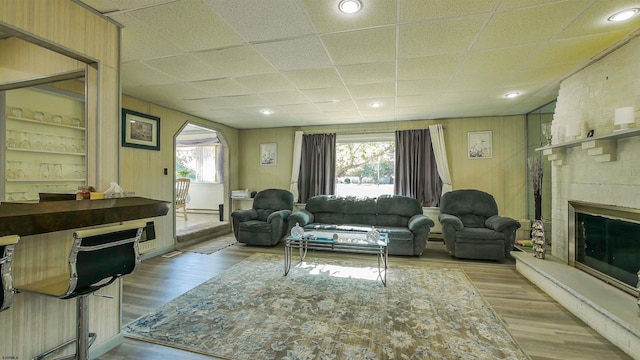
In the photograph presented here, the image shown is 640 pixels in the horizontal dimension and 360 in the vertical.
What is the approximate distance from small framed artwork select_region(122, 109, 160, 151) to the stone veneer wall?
571cm

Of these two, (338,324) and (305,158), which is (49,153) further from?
(305,158)

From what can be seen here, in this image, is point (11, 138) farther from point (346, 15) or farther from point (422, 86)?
point (422, 86)

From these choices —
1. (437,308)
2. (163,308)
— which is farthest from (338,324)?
(163,308)

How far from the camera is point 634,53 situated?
7.55 feet

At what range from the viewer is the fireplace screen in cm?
232

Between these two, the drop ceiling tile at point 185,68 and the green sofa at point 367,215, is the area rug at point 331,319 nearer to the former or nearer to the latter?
the green sofa at point 367,215

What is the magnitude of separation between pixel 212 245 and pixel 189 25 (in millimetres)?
3737

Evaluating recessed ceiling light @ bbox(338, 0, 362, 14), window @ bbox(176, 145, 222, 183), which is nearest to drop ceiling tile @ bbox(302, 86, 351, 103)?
recessed ceiling light @ bbox(338, 0, 362, 14)

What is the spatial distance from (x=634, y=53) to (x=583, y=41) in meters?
0.44

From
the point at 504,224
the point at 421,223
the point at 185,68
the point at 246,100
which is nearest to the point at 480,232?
the point at 504,224

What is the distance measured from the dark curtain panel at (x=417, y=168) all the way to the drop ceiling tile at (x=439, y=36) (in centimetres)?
299

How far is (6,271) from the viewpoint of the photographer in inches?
42.2

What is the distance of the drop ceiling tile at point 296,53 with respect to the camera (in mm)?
2352

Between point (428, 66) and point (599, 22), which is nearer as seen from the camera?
point (599, 22)
